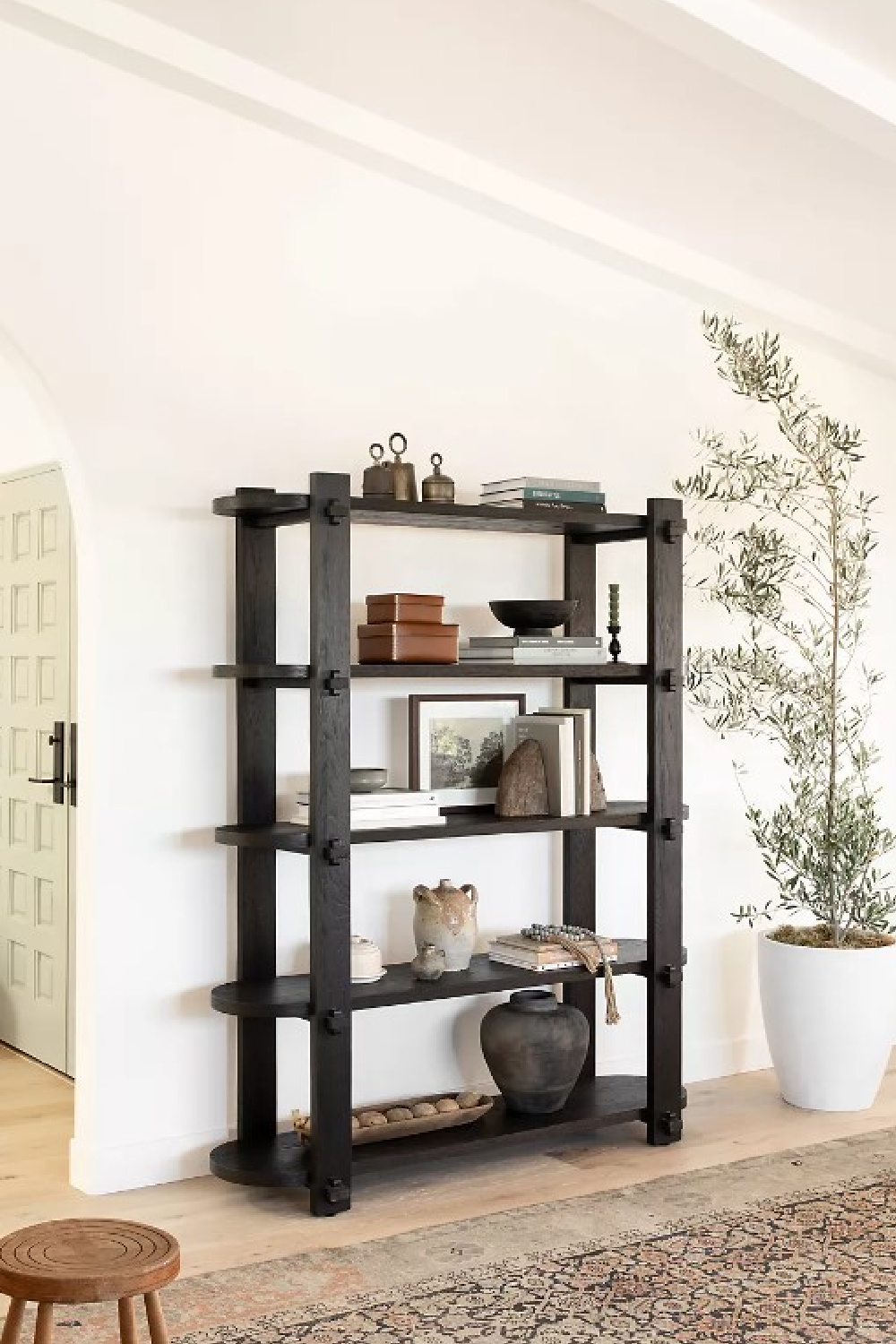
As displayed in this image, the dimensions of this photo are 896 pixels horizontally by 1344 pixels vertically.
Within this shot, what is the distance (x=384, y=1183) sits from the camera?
162 inches

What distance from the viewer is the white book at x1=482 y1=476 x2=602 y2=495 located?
170 inches

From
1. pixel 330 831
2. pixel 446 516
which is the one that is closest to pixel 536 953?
pixel 330 831

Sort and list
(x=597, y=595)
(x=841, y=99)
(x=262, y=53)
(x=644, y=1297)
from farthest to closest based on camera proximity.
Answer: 1. (x=597, y=595)
2. (x=262, y=53)
3. (x=841, y=99)
4. (x=644, y=1297)

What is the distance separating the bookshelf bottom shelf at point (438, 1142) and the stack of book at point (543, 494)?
166 centimetres

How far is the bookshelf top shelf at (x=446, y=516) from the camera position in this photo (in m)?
4.02

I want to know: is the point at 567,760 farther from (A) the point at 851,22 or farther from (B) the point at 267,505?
(A) the point at 851,22

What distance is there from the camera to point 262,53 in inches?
158

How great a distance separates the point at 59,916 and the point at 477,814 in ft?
5.44

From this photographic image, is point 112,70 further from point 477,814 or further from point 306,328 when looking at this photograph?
point 477,814

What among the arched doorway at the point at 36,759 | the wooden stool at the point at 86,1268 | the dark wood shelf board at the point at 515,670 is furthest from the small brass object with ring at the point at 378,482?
the wooden stool at the point at 86,1268

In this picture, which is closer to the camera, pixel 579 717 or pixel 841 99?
pixel 841 99

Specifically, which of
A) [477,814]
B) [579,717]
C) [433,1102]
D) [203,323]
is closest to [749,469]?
[579,717]

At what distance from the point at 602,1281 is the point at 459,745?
1.62 metres

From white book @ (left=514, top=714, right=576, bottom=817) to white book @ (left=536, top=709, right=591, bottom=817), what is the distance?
0.01 metres
